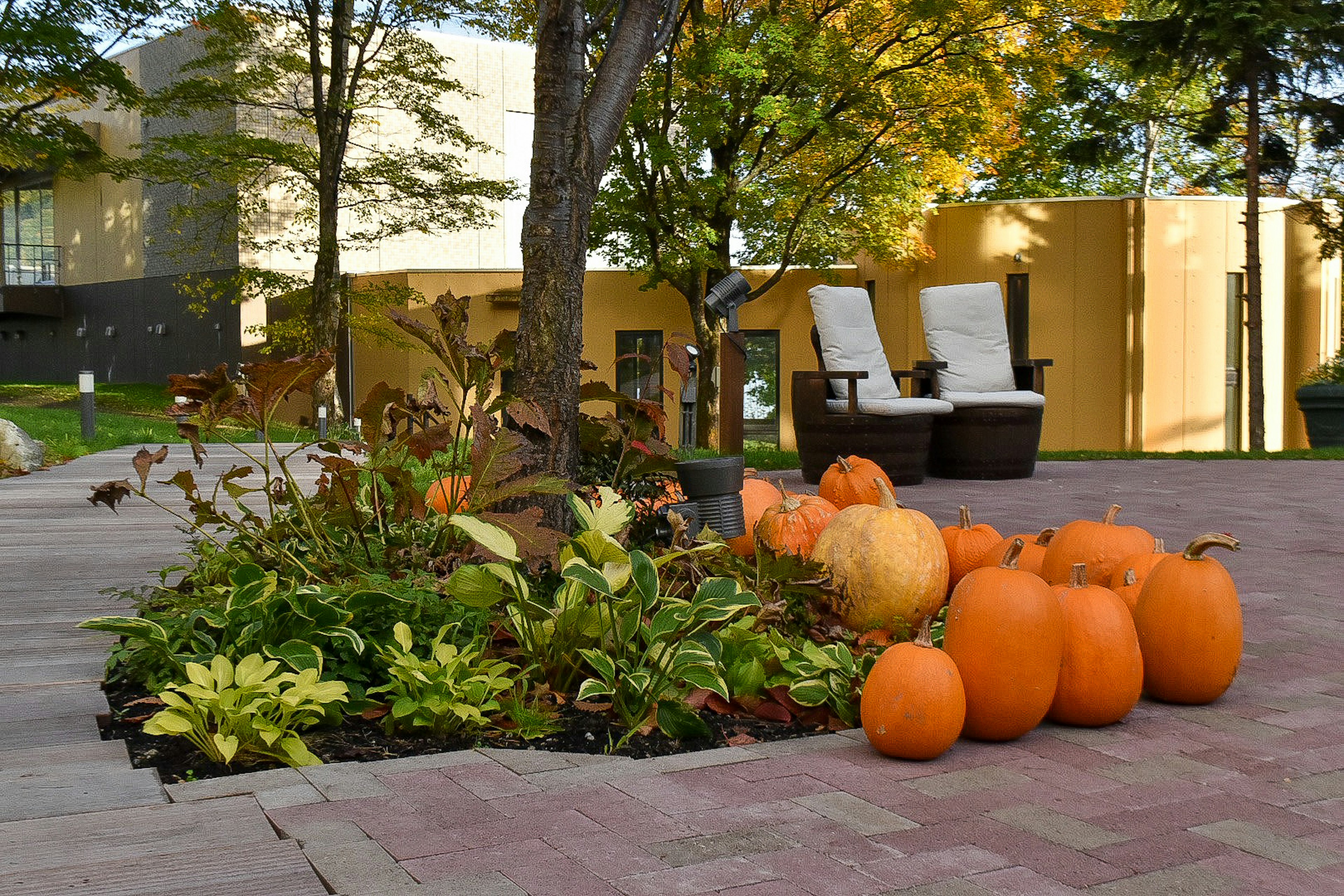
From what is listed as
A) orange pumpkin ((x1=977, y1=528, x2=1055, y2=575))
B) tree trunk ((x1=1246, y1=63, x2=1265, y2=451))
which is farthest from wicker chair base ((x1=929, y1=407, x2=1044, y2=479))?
tree trunk ((x1=1246, y1=63, x2=1265, y2=451))

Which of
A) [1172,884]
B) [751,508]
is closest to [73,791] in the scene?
[1172,884]

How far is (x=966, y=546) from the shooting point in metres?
3.23

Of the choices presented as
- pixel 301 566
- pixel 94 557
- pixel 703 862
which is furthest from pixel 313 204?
pixel 703 862

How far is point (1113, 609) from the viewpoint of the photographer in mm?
2361

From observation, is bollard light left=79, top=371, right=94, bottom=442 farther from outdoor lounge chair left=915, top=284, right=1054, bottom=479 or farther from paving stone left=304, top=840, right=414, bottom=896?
paving stone left=304, top=840, right=414, bottom=896

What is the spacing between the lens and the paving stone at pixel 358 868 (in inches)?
53.7

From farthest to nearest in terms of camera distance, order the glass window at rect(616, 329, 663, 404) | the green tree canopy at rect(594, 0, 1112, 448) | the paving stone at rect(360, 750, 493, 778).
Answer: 1. the glass window at rect(616, 329, 663, 404)
2. the green tree canopy at rect(594, 0, 1112, 448)
3. the paving stone at rect(360, 750, 493, 778)

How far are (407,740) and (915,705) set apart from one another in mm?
943

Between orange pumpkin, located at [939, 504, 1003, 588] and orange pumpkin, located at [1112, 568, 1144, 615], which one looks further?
orange pumpkin, located at [939, 504, 1003, 588]

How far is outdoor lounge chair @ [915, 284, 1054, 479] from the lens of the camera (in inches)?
284

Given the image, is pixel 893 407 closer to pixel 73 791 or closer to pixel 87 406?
pixel 73 791

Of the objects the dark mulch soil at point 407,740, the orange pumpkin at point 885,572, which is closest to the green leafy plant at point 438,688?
the dark mulch soil at point 407,740

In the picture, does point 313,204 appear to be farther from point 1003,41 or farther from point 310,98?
point 1003,41

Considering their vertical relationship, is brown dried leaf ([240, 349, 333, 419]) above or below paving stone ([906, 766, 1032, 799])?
above
